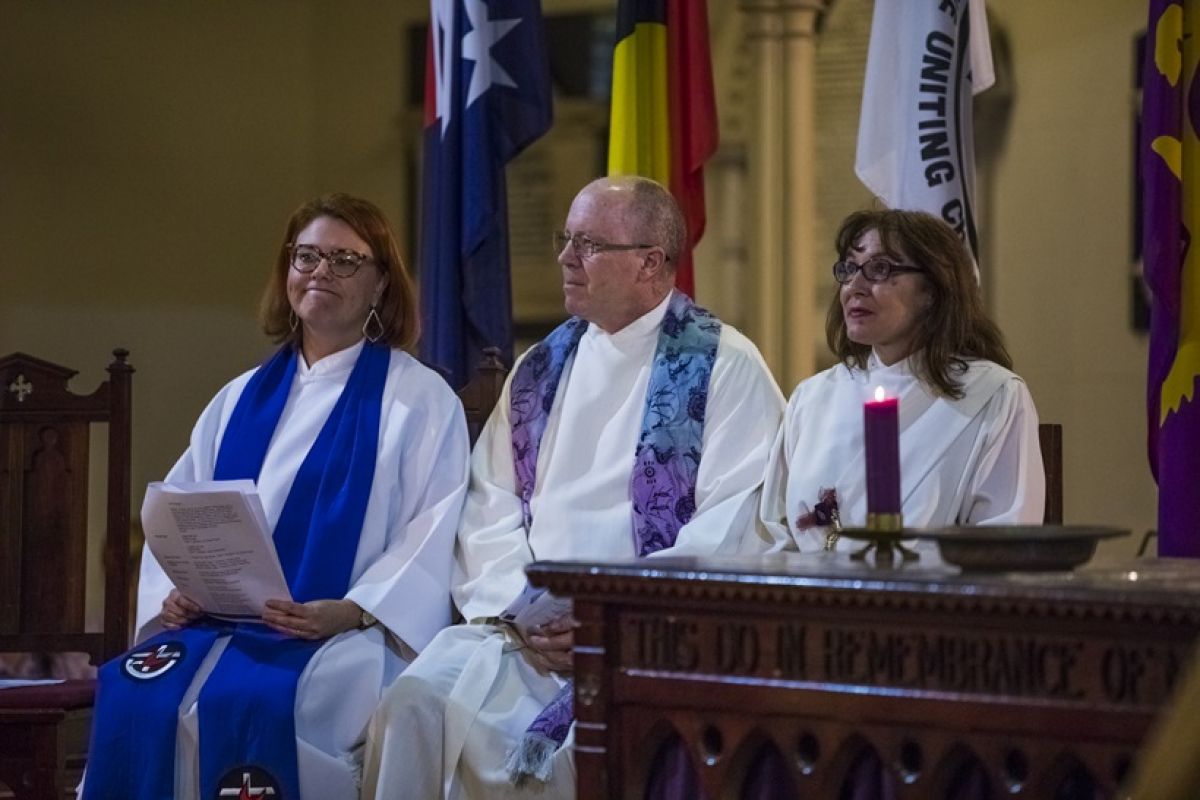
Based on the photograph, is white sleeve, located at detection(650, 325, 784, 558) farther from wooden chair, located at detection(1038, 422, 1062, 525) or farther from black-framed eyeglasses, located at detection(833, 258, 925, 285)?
wooden chair, located at detection(1038, 422, 1062, 525)

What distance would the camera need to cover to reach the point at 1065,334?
24.1ft

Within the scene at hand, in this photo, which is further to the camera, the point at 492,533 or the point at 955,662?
the point at 492,533

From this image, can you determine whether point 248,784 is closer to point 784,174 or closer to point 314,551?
point 314,551

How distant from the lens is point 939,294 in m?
3.82

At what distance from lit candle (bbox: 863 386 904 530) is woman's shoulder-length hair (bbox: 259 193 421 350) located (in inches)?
72.8

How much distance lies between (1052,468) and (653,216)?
1029 mm

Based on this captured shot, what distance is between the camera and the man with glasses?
373 centimetres

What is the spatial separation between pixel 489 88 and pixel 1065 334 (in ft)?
9.68

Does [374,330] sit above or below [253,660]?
above

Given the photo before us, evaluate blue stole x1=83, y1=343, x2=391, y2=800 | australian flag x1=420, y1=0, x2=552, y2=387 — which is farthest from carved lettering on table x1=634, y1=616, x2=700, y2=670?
australian flag x1=420, y1=0, x2=552, y2=387

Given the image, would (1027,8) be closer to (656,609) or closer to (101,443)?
(101,443)

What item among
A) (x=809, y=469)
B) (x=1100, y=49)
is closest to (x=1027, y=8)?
(x=1100, y=49)

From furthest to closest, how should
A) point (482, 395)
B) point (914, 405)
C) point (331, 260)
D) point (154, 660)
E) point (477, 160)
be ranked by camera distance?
1. point (477, 160)
2. point (482, 395)
3. point (331, 260)
4. point (154, 660)
5. point (914, 405)

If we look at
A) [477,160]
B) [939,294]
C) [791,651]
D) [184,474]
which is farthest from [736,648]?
[477,160]
